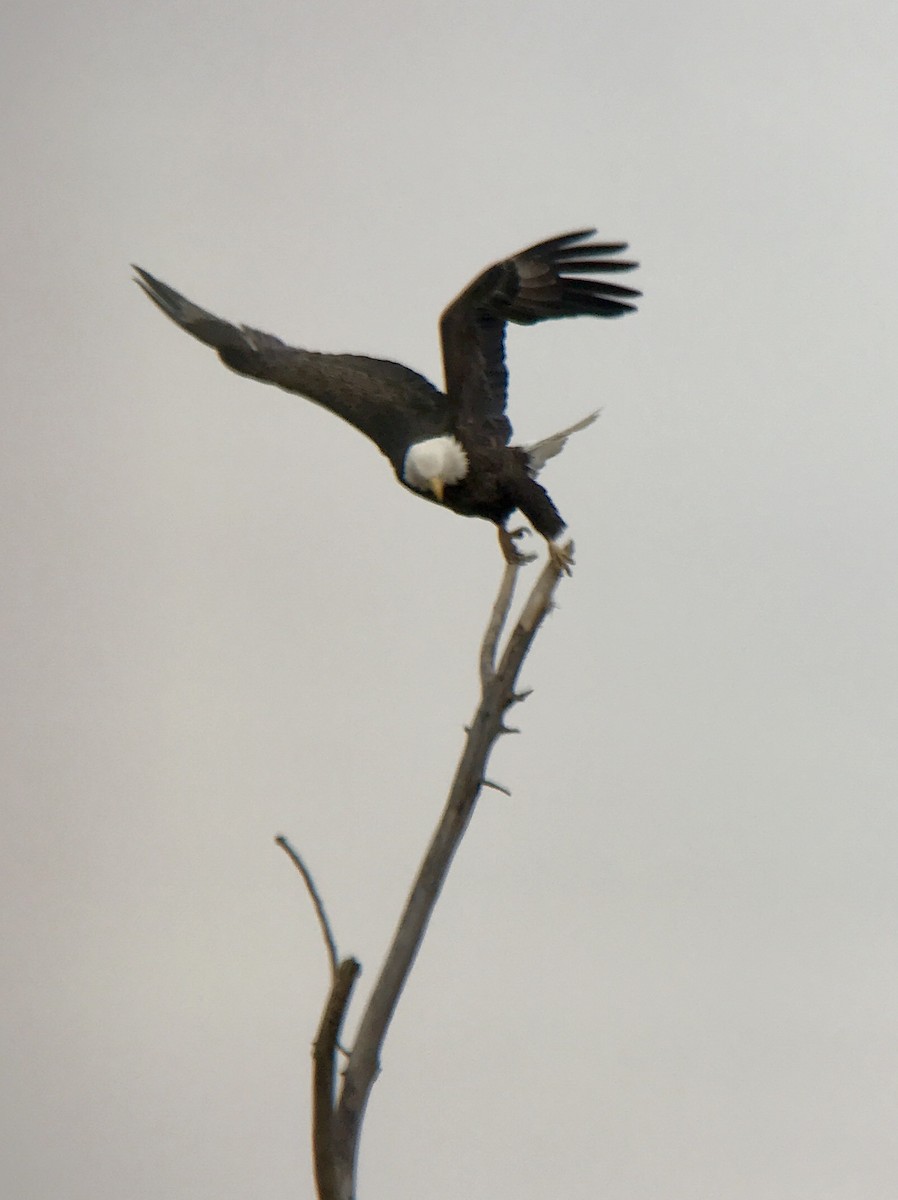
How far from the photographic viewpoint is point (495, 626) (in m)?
3.10

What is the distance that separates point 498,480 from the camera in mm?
3340

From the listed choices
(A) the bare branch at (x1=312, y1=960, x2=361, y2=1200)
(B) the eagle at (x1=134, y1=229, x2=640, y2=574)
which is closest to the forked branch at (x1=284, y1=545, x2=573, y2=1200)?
(A) the bare branch at (x1=312, y1=960, x2=361, y2=1200)

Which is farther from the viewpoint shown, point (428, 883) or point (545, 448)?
point (545, 448)

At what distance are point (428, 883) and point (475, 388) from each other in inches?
42.2

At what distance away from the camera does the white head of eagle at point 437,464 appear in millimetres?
3342

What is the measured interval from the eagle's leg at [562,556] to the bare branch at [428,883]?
0.45 ft

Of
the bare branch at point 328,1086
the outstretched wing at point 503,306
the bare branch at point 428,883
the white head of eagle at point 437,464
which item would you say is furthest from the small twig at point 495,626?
the bare branch at point 328,1086

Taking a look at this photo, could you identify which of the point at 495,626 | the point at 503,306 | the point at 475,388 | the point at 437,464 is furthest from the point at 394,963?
the point at 503,306

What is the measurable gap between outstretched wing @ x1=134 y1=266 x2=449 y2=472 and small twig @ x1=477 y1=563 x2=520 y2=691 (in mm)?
402

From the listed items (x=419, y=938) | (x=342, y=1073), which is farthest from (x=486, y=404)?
(x=342, y=1073)

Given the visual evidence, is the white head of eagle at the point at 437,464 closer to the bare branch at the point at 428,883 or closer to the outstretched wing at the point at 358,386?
the outstretched wing at the point at 358,386

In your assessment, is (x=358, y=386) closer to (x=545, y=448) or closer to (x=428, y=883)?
(x=545, y=448)

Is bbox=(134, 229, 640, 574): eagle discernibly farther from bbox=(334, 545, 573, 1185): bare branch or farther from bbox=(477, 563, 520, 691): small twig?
bbox=(334, 545, 573, 1185): bare branch

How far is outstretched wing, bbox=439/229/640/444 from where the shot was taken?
3381 millimetres
